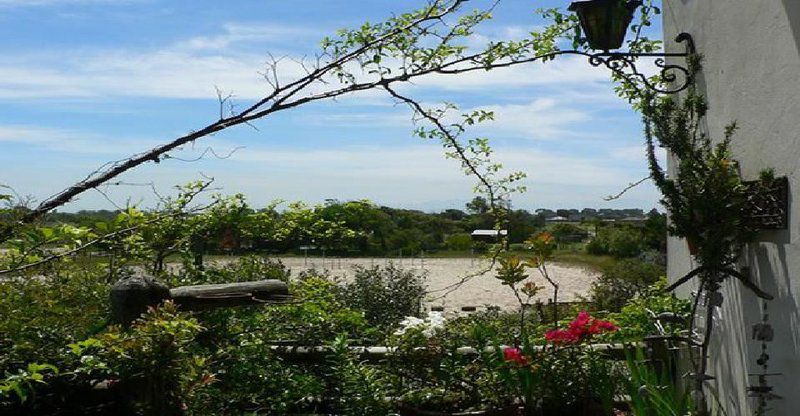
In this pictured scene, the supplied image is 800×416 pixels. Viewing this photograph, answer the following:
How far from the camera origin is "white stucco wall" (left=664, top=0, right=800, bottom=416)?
2848mm

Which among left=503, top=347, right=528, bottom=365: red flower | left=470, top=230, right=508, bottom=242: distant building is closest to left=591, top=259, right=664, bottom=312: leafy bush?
left=470, top=230, right=508, bottom=242: distant building

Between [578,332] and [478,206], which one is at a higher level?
[478,206]

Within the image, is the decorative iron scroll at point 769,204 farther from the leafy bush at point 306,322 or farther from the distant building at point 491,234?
the leafy bush at point 306,322

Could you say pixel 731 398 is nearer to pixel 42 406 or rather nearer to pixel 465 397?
pixel 465 397

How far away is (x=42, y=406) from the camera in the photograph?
3283 mm

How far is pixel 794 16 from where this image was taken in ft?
9.03

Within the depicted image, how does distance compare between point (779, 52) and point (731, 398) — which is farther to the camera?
point (731, 398)

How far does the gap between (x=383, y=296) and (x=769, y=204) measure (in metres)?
4.95

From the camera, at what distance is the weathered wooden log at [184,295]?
3.38 m

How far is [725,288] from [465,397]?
56.7 inches

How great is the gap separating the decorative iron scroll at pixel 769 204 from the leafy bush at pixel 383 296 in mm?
4325

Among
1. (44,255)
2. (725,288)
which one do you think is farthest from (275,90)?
(725,288)

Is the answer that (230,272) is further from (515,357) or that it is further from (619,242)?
(619,242)

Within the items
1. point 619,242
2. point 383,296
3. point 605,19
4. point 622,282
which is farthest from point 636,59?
point 619,242
